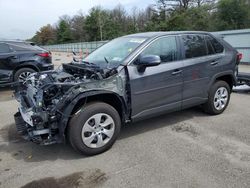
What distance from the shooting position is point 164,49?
15.3 feet

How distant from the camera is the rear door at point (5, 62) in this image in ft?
27.6

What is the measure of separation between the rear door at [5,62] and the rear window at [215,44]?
607 centimetres

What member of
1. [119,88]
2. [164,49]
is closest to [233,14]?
[164,49]

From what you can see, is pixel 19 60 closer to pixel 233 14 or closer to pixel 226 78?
pixel 226 78

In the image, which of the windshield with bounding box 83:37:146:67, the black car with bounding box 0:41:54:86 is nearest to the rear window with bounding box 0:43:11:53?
the black car with bounding box 0:41:54:86

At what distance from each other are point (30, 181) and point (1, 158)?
0.93m

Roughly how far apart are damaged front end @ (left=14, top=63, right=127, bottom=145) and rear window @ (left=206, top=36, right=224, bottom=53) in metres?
2.22

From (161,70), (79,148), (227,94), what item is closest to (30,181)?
(79,148)

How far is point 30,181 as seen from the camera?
3.38 meters

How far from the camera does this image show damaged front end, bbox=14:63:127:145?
371cm

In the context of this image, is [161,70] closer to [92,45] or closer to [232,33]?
[232,33]

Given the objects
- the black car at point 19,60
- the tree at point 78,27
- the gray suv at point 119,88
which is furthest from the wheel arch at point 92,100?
the tree at point 78,27

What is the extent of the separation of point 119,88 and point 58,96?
90cm

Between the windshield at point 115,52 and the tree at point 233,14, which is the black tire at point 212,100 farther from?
the tree at point 233,14
